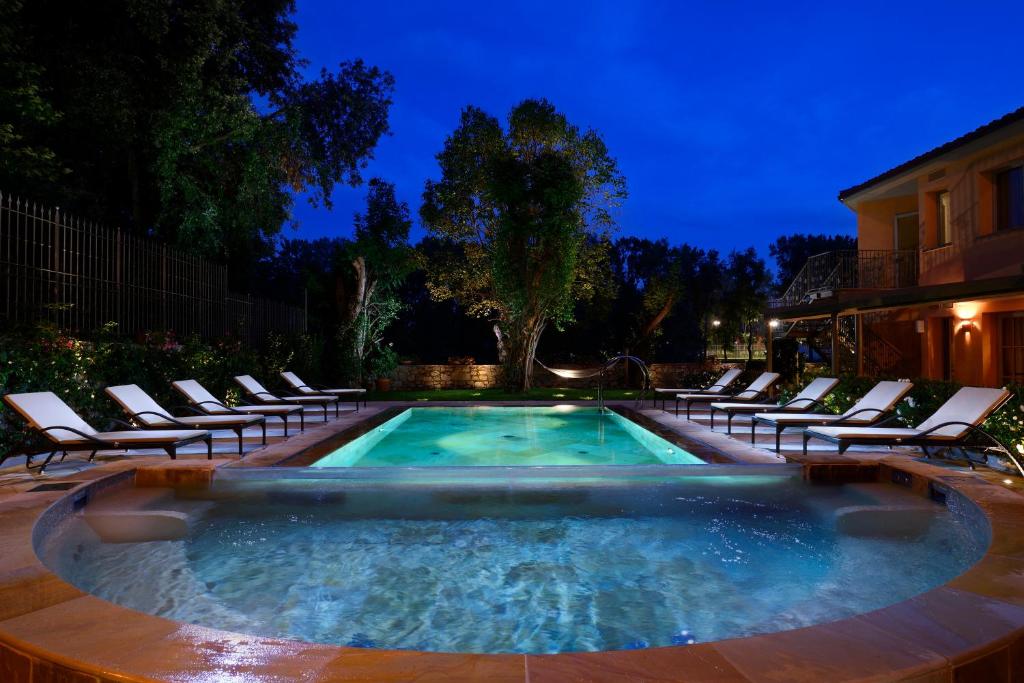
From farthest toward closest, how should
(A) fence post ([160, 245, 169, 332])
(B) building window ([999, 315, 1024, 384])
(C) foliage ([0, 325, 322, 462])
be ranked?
1. (B) building window ([999, 315, 1024, 384])
2. (A) fence post ([160, 245, 169, 332])
3. (C) foliage ([0, 325, 322, 462])

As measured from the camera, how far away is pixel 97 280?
28.2 feet

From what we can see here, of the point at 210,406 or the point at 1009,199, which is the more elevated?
the point at 1009,199

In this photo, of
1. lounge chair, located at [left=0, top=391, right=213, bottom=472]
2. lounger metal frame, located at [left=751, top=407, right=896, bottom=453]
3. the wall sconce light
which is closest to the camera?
lounge chair, located at [left=0, top=391, right=213, bottom=472]

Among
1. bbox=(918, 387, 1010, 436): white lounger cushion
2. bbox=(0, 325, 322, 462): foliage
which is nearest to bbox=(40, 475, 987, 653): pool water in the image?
bbox=(918, 387, 1010, 436): white lounger cushion

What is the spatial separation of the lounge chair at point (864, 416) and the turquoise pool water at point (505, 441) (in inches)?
42.2

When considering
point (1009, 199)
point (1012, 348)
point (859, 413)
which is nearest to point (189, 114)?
point (859, 413)

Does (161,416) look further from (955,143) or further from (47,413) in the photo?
(955,143)

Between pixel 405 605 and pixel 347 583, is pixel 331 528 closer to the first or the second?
pixel 347 583

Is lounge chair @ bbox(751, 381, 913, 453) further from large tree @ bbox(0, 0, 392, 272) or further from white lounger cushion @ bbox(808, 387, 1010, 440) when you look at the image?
large tree @ bbox(0, 0, 392, 272)

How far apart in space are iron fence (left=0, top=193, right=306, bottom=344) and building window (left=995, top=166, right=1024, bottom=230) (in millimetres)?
14476

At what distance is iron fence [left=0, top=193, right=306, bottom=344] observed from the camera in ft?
24.0

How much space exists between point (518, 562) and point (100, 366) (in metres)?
6.07

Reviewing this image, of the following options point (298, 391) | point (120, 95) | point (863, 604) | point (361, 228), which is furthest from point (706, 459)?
point (361, 228)

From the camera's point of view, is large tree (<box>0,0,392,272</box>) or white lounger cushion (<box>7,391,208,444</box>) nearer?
white lounger cushion (<box>7,391,208,444</box>)
